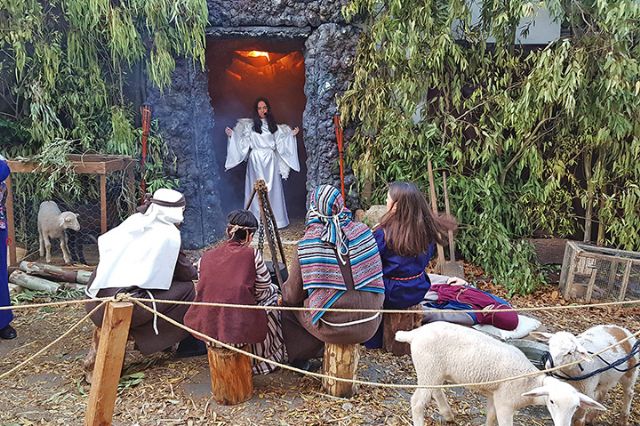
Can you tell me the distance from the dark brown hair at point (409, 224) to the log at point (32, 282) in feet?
13.4

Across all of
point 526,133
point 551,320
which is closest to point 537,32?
point 526,133

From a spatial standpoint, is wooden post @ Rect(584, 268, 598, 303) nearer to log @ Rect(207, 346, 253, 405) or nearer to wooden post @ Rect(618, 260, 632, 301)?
wooden post @ Rect(618, 260, 632, 301)

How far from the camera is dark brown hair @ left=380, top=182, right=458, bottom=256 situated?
4125 millimetres

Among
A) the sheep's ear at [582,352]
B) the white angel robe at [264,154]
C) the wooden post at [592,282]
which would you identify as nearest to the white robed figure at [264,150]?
the white angel robe at [264,154]

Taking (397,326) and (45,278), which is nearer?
(397,326)

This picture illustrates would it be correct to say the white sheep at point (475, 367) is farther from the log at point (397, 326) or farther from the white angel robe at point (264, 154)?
the white angel robe at point (264, 154)

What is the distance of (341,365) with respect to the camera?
3.72 metres

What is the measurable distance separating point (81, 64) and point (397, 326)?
5536 mm

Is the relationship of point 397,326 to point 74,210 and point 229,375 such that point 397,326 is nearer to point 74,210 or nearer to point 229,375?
point 229,375

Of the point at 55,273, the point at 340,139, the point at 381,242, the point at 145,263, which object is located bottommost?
the point at 55,273

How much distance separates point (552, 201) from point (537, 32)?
2284mm


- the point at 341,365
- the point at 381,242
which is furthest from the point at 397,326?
the point at 341,365

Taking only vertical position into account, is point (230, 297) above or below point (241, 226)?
below

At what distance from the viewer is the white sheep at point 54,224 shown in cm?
633
